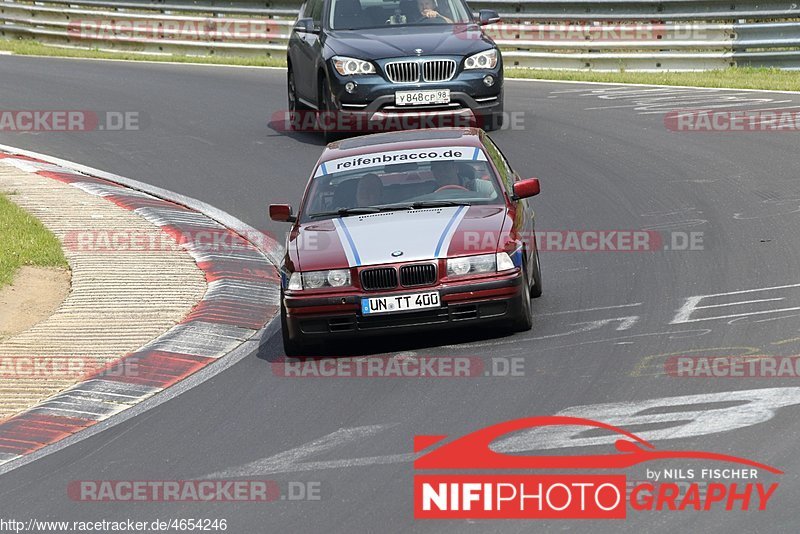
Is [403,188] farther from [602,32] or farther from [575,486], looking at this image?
[602,32]

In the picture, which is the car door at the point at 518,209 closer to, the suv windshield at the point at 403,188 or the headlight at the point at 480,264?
the suv windshield at the point at 403,188

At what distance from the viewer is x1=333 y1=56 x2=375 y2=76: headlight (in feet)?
58.1

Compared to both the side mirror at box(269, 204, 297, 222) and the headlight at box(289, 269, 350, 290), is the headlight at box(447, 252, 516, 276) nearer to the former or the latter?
the headlight at box(289, 269, 350, 290)

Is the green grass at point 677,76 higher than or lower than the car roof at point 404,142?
lower

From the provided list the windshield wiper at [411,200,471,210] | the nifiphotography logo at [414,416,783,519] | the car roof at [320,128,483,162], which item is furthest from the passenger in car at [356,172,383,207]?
the nifiphotography logo at [414,416,783,519]

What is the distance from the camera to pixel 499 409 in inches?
336

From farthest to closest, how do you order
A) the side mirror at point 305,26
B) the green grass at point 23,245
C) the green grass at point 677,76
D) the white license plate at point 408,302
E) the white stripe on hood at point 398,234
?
the green grass at point 677,76 → the side mirror at point 305,26 → the green grass at point 23,245 → the white stripe on hood at point 398,234 → the white license plate at point 408,302

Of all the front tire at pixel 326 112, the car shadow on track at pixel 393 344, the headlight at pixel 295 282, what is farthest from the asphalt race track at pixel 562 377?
the headlight at pixel 295 282

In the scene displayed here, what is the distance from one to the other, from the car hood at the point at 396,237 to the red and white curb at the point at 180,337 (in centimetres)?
94

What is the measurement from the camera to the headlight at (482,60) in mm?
17703

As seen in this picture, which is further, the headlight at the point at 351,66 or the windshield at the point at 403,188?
the headlight at the point at 351,66

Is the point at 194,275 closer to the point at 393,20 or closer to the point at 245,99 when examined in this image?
the point at 393,20

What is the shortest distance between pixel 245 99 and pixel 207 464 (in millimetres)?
14489

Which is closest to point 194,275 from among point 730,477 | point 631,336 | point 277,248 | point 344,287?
point 277,248
